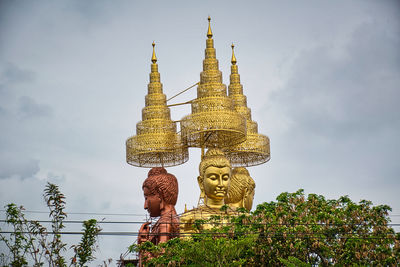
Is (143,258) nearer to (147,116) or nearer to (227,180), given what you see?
(227,180)

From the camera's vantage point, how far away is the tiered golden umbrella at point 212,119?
3553 cm

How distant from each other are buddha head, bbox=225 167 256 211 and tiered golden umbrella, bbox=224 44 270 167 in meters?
1.84

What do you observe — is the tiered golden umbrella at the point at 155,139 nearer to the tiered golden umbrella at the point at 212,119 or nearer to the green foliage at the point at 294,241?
the tiered golden umbrella at the point at 212,119

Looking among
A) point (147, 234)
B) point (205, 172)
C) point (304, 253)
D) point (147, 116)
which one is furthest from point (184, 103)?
point (304, 253)

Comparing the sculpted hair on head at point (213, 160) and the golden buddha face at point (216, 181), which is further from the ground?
the sculpted hair on head at point (213, 160)

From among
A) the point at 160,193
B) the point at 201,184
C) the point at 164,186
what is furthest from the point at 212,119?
the point at 160,193

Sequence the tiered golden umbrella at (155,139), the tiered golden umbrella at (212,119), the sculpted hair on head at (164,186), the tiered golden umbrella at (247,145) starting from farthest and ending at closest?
the tiered golden umbrella at (247,145) → the tiered golden umbrella at (155,139) → the tiered golden umbrella at (212,119) → the sculpted hair on head at (164,186)

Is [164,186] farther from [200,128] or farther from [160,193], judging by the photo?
[200,128]

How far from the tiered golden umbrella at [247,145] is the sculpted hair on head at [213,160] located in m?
2.93

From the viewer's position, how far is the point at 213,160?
34.8 meters

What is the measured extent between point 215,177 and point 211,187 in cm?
44

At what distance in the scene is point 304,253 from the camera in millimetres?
31297

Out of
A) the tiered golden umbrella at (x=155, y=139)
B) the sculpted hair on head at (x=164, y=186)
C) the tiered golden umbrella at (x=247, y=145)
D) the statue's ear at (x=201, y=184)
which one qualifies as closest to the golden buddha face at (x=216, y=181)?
the statue's ear at (x=201, y=184)

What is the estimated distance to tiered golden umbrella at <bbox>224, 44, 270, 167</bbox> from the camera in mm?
38938
